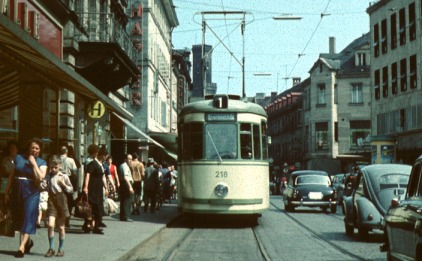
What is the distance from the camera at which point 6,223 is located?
44.8 ft

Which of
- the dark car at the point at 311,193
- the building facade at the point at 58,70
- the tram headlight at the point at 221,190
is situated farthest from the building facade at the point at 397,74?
the tram headlight at the point at 221,190

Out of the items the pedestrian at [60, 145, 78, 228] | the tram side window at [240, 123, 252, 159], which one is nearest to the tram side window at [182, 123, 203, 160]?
the tram side window at [240, 123, 252, 159]

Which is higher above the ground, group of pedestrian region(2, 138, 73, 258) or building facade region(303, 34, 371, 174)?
building facade region(303, 34, 371, 174)

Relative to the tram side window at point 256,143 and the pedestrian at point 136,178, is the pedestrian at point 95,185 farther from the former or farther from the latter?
the pedestrian at point 136,178

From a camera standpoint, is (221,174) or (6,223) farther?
(221,174)

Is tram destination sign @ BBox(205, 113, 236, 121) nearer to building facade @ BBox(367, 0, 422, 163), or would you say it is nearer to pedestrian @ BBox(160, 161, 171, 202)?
pedestrian @ BBox(160, 161, 171, 202)

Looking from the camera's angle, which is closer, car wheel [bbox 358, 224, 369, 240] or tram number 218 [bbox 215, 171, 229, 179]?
car wheel [bbox 358, 224, 369, 240]

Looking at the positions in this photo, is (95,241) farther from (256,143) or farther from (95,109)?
(95,109)

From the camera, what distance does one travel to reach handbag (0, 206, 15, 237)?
1292 cm

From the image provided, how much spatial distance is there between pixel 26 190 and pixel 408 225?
18.4 ft

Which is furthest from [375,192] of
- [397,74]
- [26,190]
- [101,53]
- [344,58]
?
[344,58]

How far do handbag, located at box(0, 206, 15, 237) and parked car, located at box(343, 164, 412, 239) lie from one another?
692 centimetres

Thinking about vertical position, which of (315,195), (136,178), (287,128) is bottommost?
(315,195)

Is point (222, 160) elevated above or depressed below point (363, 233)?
above
